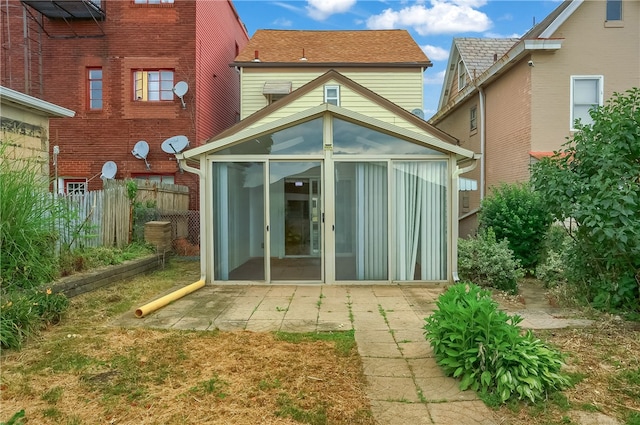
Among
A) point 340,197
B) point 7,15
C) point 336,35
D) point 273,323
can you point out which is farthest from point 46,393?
point 336,35

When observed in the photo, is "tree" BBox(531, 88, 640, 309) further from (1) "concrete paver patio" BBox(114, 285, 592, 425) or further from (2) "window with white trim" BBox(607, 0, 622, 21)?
(2) "window with white trim" BBox(607, 0, 622, 21)

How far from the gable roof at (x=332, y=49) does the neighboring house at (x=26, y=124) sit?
728 centimetres

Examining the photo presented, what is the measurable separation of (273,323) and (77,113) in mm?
12077

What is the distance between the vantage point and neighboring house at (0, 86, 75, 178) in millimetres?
7464

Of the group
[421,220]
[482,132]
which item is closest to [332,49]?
[482,132]

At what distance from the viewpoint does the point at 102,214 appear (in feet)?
29.2

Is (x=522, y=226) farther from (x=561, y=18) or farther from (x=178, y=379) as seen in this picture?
(x=178, y=379)

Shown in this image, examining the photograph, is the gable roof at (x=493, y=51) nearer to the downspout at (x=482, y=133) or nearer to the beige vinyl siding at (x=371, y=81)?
the downspout at (x=482, y=133)

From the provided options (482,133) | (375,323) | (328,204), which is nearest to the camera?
(375,323)

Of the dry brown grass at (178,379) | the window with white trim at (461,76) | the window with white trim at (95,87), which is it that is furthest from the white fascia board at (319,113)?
the window with white trim at (461,76)

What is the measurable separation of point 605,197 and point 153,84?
43.5ft

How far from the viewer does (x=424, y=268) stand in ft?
26.3

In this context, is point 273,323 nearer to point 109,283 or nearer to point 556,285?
point 109,283

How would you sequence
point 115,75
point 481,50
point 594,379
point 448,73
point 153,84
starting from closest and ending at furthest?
1. point 594,379
2. point 115,75
3. point 153,84
4. point 481,50
5. point 448,73
